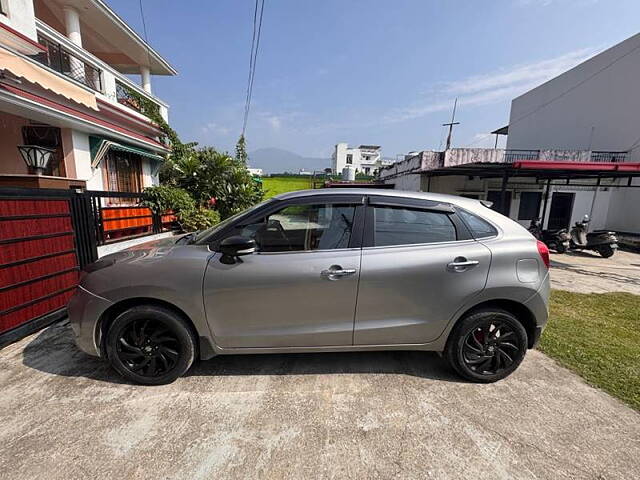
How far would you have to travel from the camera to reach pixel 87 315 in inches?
88.1

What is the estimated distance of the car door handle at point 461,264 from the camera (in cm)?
225

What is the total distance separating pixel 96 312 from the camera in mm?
2229

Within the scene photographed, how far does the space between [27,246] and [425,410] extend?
4.29 m

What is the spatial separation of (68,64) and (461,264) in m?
10.0

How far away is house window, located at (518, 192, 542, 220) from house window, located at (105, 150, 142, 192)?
47.6 ft

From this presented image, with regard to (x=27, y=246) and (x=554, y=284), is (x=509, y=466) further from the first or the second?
(x=554, y=284)

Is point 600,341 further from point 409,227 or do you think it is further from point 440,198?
point 409,227

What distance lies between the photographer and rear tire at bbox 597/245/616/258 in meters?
8.93

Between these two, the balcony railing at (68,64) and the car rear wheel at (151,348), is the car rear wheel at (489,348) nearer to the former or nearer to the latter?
the car rear wheel at (151,348)

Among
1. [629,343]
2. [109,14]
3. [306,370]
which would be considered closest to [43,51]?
[109,14]

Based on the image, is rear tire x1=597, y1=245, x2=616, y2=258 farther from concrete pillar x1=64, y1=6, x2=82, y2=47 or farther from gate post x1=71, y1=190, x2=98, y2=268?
concrete pillar x1=64, y1=6, x2=82, y2=47

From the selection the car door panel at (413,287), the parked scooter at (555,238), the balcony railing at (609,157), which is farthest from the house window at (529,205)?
the car door panel at (413,287)

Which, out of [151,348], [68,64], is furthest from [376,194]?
[68,64]

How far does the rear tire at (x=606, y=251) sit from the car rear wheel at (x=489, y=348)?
9876 mm
